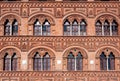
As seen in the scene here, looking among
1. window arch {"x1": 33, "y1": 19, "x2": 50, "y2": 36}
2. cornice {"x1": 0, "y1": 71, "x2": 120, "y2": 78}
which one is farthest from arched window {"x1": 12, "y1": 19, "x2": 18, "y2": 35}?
cornice {"x1": 0, "y1": 71, "x2": 120, "y2": 78}

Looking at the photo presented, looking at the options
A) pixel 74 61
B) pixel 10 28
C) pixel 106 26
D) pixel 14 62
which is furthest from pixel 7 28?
pixel 106 26

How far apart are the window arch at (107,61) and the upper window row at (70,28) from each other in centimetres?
168

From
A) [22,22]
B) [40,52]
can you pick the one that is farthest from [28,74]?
[22,22]

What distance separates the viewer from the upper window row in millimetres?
29969

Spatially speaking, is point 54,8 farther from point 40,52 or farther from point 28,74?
point 28,74

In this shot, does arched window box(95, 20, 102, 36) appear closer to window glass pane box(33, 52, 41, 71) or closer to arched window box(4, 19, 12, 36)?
window glass pane box(33, 52, 41, 71)

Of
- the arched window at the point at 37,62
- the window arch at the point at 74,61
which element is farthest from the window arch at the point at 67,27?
the arched window at the point at 37,62

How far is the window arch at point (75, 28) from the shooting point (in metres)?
30.0

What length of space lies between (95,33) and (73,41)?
5.93 ft

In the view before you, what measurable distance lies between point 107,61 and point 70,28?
377 centimetres

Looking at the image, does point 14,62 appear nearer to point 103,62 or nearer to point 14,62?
point 14,62

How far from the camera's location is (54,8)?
99.1 feet

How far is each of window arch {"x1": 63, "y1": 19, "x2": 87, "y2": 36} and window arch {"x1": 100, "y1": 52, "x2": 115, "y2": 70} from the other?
2.31 m

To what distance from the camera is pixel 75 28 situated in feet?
98.6
